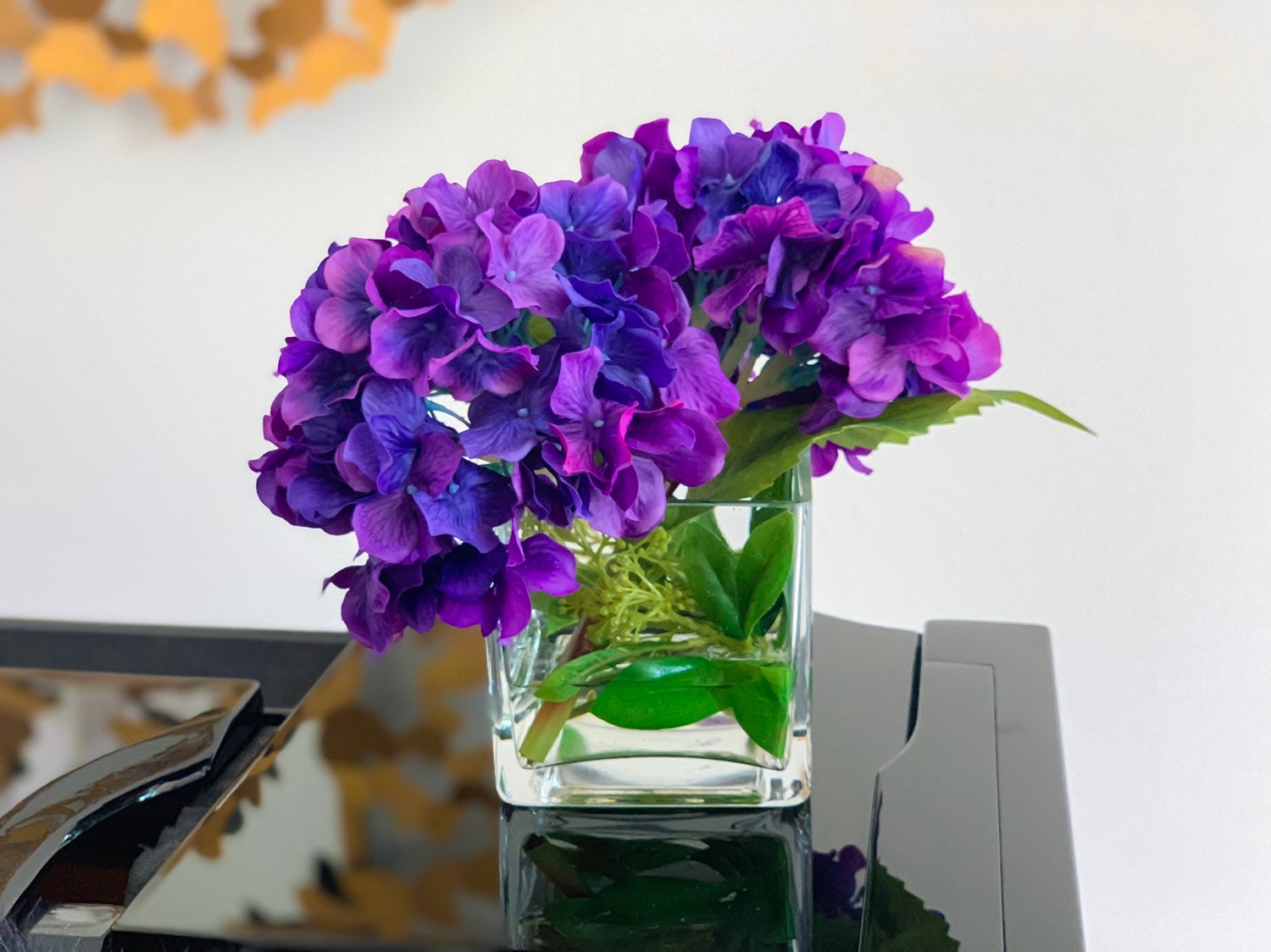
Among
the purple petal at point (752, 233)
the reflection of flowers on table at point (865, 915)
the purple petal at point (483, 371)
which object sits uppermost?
the purple petal at point (752, 233)

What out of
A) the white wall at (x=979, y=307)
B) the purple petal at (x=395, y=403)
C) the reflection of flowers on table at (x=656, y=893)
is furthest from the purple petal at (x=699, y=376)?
the white wall at (x=979, y=307)

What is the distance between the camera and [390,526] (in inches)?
19.2

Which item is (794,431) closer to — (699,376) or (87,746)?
(699,376)

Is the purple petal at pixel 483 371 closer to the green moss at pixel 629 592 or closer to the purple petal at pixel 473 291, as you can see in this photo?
the purple petal at pixel 473 291

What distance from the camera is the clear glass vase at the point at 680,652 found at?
0.58 m

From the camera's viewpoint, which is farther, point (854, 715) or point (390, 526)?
point (854, 715)

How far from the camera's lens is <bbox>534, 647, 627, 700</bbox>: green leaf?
589 millimetres

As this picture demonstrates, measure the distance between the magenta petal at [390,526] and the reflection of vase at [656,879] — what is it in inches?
7.1

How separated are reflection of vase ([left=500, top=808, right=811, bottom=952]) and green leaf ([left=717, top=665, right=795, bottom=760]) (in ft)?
0.19

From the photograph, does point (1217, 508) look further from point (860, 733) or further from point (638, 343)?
point (638, 343)

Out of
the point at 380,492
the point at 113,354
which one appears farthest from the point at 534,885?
the point at 113,354

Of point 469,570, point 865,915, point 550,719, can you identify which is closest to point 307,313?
point 469,570

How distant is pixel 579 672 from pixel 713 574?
0.25 feet

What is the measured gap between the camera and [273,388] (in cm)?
145
